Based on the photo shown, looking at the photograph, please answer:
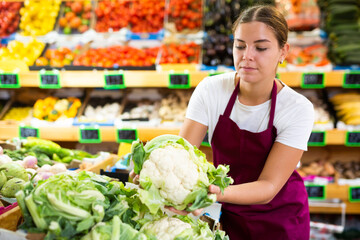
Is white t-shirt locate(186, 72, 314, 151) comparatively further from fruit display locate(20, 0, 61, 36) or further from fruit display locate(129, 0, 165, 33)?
fruit display locate(20, 0, 61, 36)

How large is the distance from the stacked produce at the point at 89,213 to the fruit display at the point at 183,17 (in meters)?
3.08

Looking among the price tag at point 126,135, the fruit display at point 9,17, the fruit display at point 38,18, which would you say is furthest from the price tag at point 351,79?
the fruit display at point 9,17

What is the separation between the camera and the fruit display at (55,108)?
11.9 feet

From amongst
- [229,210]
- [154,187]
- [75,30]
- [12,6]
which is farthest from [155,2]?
[154,187]

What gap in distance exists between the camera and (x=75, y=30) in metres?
4.20

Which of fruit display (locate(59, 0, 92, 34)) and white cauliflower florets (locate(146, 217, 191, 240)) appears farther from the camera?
fruit display (locate(59, 0, 92, 34))

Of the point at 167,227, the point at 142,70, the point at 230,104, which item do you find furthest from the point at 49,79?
the point at 167,227

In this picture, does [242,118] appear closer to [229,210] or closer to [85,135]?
[229,210]

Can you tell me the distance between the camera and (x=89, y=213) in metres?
1.02

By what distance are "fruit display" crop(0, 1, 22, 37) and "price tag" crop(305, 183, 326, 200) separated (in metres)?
3.90

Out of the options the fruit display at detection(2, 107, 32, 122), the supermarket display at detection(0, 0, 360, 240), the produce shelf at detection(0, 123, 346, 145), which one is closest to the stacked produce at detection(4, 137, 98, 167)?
the supermarket display at detection(0, 0, 360, 240)

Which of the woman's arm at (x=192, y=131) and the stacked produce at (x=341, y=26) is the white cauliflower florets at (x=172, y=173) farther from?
the stacked produce at (x=341, y=26)

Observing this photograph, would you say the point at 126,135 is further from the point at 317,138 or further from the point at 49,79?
the point at 317,138

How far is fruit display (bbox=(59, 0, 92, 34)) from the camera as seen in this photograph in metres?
4.17
